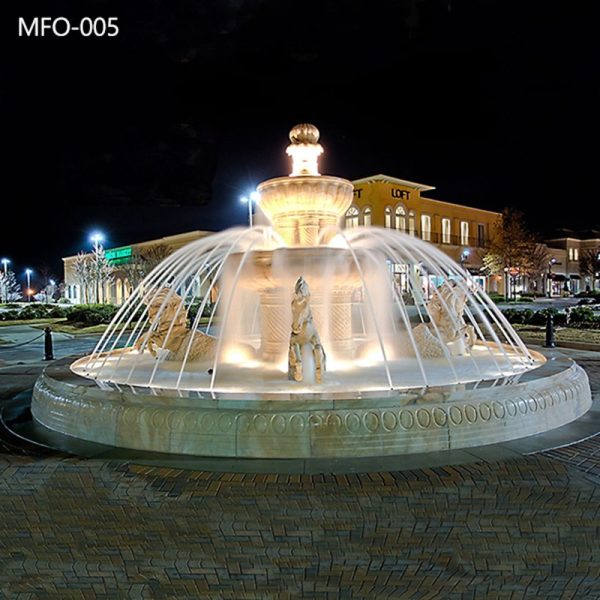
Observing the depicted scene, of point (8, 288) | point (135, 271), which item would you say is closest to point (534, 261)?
point (135, 271)

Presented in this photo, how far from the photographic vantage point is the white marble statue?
430 inches

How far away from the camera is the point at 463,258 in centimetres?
6194

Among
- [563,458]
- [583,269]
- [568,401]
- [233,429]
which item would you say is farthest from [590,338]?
[583,269]

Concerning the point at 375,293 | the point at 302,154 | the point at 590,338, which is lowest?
the point at 590,338

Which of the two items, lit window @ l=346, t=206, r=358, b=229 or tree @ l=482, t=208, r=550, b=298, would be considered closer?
lit window @ l=346, t=206, r=358, b=229

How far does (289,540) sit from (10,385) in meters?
9.75

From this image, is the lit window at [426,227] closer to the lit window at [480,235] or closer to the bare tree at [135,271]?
the lit window at [480,235]

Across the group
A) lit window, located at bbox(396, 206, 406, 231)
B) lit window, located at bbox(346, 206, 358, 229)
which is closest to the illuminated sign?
lit window, located at bbox(346, 206, 358, 229)

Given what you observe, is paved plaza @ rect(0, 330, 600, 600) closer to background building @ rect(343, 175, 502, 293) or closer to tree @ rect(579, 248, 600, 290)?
background building @ rect(343, 175, 502, 293)

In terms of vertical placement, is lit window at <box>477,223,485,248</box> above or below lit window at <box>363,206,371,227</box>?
below

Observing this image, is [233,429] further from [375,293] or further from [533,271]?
[533,271]

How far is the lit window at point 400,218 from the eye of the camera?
57.3 metres

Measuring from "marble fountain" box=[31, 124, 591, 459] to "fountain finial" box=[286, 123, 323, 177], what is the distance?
3 cm

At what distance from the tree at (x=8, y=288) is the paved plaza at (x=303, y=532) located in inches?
3007
